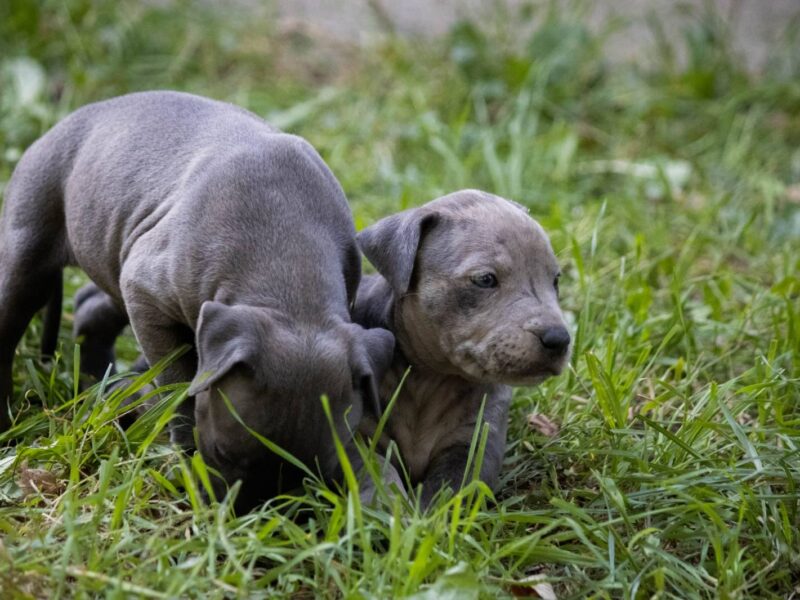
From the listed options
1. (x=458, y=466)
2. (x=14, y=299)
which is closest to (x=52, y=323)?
→ (x=14, y=299)

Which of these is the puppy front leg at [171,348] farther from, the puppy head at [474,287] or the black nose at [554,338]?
the black nose at [554,338]

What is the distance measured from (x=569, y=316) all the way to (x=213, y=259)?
9.18 ft

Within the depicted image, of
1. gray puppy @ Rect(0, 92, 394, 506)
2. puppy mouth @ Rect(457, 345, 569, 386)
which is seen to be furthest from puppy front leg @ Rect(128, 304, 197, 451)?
puppy mouth @ Rect(457, 345, 569, 386)

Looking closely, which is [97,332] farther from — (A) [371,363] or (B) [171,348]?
(A) [371,363]

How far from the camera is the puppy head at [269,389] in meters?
3.96

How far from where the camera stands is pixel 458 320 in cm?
475

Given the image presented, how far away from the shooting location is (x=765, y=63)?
1139 centimetres

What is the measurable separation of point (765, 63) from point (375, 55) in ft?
12.8

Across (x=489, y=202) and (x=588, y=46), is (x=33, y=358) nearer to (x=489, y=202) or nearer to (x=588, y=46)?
(x=489, y=202)

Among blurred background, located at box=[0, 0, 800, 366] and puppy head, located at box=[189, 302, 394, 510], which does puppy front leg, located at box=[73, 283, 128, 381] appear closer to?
blurred background, located at box=[0, 0, 800, 366]

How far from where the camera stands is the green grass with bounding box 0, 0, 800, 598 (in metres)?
4.05

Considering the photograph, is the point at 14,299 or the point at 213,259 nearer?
the point at 213,259

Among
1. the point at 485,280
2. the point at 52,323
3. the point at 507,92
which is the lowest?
the point at 507,92

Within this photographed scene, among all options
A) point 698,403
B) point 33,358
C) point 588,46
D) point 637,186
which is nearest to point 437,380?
point 698,403
